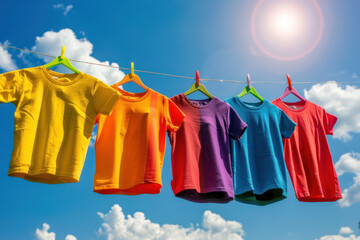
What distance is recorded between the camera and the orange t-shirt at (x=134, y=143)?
3.47 meters

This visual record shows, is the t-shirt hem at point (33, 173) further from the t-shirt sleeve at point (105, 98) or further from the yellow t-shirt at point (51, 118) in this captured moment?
the t-shirt sleeve at point (105, 98)

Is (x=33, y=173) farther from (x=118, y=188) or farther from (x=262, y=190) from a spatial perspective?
(x=262, y=190)

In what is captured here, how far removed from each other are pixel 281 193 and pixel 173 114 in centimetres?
163

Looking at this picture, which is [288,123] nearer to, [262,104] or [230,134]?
[262,104]

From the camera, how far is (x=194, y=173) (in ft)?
12.1

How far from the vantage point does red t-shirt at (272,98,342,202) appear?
4238 millimetres

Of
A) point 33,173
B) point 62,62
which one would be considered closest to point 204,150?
point 33,173

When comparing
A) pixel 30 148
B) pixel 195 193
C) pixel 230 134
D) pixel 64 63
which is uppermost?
pixel 64 63

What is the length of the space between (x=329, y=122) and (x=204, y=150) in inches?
84.7

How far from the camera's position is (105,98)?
3.64 metres

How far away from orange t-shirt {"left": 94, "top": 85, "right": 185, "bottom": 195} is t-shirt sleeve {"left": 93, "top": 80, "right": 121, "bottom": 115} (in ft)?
0.34

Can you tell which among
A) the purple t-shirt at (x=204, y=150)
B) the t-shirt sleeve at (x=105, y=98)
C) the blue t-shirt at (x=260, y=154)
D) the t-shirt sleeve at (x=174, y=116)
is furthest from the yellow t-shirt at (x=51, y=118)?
the blue t-shirt at (x=260, y=154)

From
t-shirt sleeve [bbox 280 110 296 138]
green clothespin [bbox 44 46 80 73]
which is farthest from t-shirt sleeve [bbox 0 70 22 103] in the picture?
t-shirt sleeve [bbox 280 110 296 138]

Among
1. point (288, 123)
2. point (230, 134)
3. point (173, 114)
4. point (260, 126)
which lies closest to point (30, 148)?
point (173, 114)
